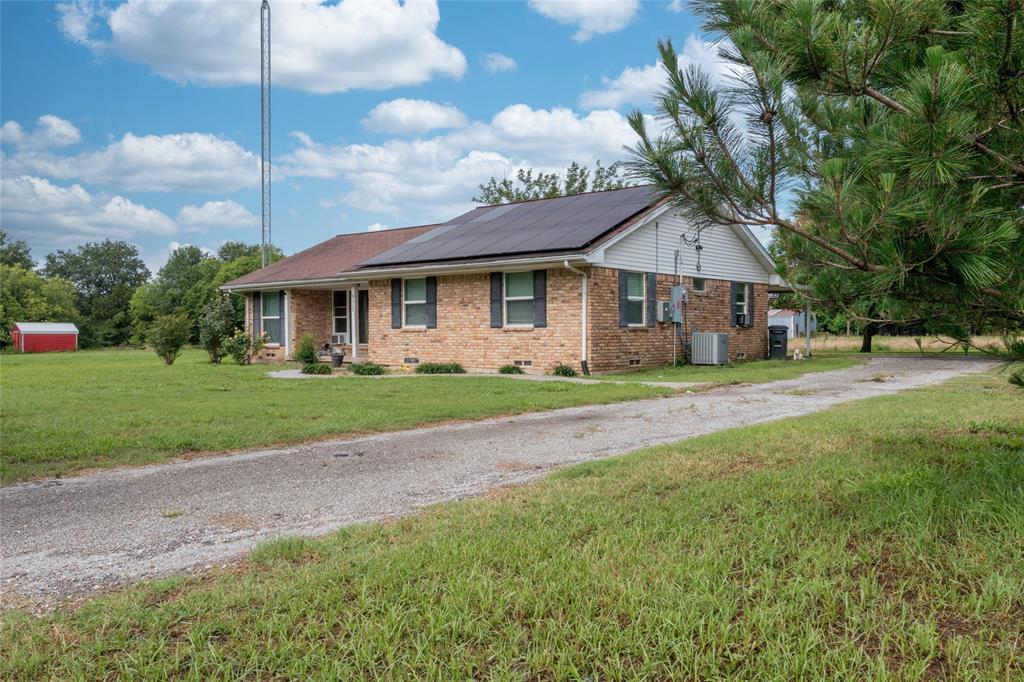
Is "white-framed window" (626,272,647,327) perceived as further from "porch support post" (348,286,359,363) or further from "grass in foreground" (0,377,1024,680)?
"grass in foreground" (0,377,1024,680)

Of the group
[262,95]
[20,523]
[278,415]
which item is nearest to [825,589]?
[20,523]

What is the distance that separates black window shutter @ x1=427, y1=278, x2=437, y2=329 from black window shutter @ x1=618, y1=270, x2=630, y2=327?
4.75 meters

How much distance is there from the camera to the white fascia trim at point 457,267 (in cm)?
1484

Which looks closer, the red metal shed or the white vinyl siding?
the white vinyl siding

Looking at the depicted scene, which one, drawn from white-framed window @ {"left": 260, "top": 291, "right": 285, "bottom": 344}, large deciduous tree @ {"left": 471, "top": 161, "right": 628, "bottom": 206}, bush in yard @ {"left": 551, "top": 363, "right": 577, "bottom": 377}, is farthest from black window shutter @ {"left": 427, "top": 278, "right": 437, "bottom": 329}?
large deciduous tree @ {"left": 471, "top": 161, "right": 628, "bottom": 206}

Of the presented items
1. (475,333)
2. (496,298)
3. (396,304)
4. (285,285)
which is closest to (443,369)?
(475,333)

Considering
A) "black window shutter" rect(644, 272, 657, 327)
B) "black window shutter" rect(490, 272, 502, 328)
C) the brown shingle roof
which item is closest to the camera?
"black window shutter" rect(490, 272, 502, 328)

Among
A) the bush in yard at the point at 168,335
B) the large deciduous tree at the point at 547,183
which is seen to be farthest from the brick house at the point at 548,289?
the large deciduous tree at the point at 547,183

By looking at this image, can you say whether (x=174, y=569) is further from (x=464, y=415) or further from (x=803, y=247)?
(x=464, y=415)

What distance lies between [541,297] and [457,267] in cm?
227

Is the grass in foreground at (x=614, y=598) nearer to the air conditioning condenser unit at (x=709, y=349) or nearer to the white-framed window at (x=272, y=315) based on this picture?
the air conditioning condenser unit at (x=709, y=349)

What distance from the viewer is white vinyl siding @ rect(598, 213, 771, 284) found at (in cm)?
1630

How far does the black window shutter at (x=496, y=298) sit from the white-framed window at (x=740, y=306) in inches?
307

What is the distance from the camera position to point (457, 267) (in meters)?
16.7
